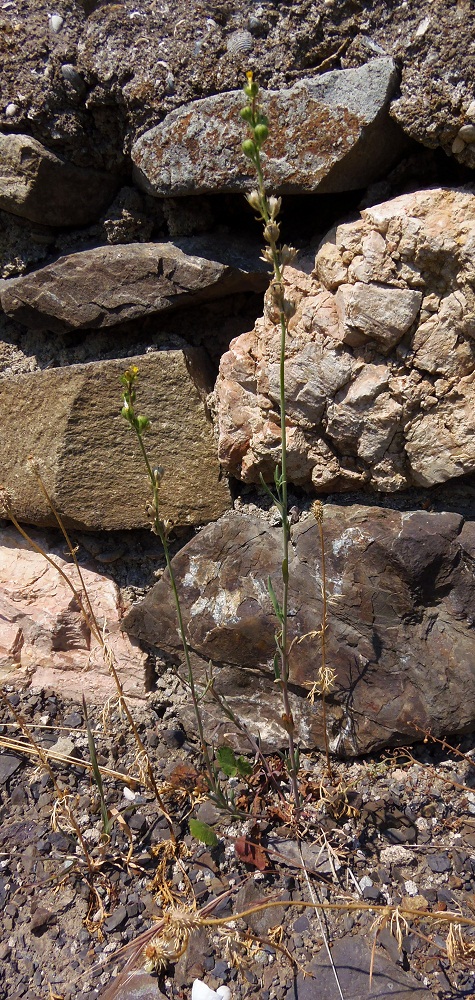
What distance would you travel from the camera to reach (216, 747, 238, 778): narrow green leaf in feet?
5.63

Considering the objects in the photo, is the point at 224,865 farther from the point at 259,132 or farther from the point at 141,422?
the point at 259,132

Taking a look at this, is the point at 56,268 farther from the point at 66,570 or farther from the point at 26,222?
the point at 66,570

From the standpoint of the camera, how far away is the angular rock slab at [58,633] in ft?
6.77

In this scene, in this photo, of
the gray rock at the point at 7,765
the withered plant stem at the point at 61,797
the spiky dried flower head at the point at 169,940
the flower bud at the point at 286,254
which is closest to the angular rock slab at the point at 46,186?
the flower bud at the point at 286,254

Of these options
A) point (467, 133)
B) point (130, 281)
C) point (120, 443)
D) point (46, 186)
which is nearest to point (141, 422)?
point (120, 443)

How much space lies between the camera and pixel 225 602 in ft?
6.17

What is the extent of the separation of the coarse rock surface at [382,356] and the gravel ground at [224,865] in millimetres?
817

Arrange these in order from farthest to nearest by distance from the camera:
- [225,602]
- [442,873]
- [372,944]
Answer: [225,602], [442,873], [372,944]

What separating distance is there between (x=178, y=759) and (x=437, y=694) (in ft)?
2.51

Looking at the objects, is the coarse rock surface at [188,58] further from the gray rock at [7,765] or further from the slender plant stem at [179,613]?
the gray rock at [7,765]

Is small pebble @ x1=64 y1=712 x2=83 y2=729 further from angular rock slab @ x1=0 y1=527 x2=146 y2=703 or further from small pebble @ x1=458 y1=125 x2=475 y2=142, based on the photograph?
small pebble @ x1=458 y1=125 x2=475 y2=142

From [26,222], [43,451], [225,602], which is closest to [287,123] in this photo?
[26,222]

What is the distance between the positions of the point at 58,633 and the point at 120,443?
0.65 m

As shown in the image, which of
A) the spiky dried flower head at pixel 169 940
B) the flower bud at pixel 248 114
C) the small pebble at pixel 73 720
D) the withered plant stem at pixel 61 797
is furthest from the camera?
the small pebble at pixel 73 720
